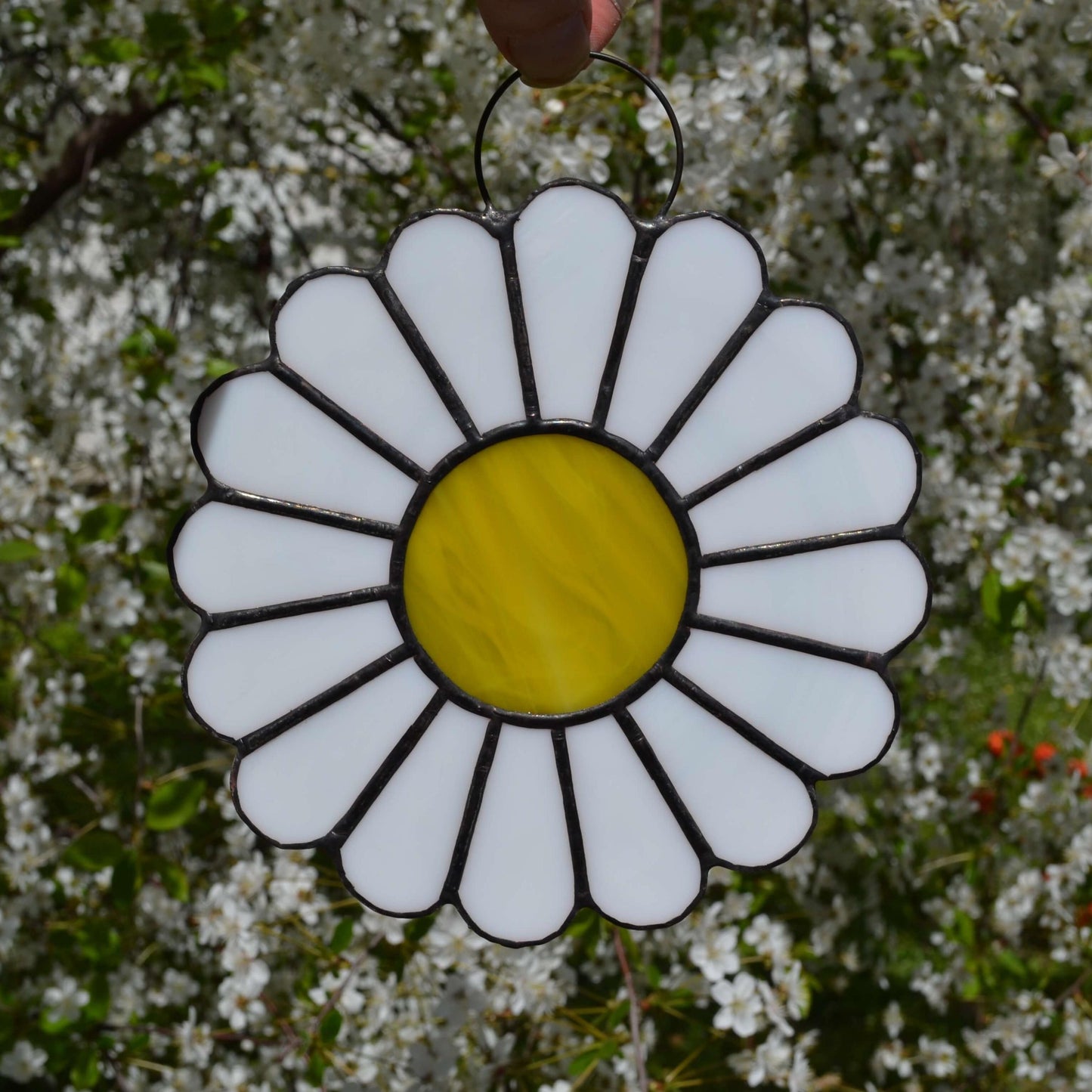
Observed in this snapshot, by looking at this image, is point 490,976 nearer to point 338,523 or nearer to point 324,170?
point 338,523

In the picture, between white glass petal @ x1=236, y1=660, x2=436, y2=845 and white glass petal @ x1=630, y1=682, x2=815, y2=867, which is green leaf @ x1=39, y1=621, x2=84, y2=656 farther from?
white glass petal @ x1=630, y1=682, x2=815, y2=867

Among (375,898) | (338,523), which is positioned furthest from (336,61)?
(375,898)

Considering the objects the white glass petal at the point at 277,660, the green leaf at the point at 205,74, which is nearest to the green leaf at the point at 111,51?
the green leaf at the point at 205,74

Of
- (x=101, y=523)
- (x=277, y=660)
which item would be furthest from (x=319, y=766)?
(x=101, y=523)

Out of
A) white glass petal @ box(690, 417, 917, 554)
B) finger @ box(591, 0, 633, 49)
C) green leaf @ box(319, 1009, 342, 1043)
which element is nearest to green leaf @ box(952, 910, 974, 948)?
green leaf @ box(319, 1009, 342, 1043)

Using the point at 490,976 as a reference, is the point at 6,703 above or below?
above

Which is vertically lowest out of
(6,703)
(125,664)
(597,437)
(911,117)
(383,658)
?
(383,658)

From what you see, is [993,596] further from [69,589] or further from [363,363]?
[69,589]

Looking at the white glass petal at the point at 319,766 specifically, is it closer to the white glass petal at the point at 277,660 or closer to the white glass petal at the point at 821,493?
the white glass petal at the point at 277,660
